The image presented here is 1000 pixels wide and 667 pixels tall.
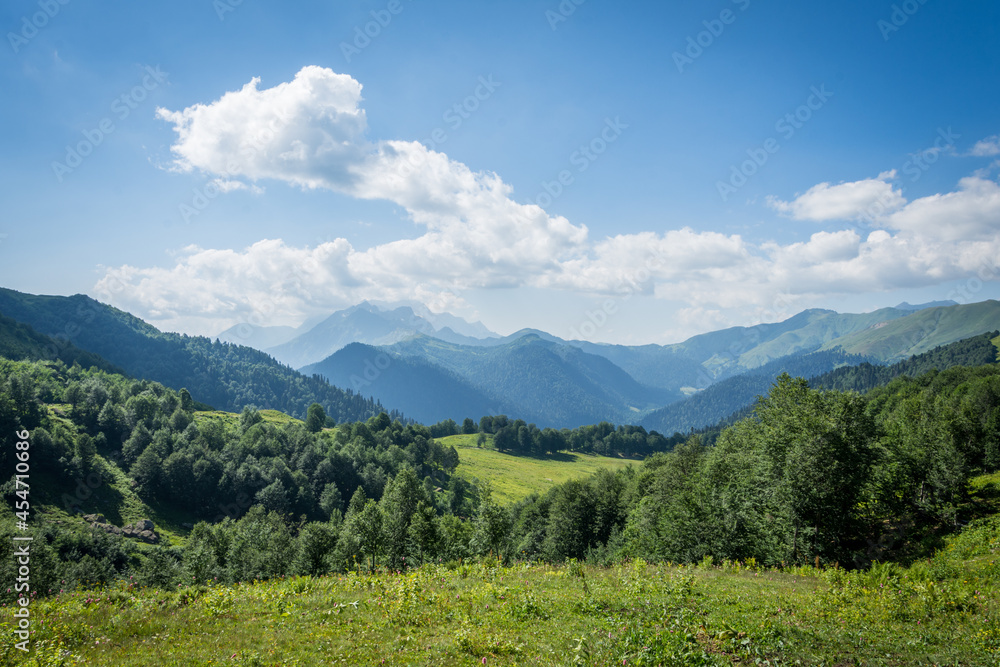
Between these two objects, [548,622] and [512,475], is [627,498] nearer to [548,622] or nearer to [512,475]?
[548,622]

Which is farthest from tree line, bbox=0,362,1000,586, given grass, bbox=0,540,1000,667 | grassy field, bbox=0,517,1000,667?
grass, bbox=0,540,1000,667

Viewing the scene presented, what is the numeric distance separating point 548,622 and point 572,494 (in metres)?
59.6

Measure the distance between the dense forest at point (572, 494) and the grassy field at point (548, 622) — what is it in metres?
10.2

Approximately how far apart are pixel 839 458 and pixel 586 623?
24925mm

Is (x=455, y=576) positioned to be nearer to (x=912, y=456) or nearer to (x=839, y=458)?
(x=839, y=458)

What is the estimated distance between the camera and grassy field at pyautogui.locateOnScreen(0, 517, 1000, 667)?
12.4 meters

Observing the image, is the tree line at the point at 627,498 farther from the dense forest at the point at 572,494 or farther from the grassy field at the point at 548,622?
the grassy field at the point at 548,622

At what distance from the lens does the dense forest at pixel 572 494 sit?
30766 mm

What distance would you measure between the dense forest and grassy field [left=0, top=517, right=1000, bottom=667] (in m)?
10.2

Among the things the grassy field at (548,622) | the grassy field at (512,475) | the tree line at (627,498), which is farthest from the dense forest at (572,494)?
the grassy field at (512,475)

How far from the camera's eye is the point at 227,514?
110500mm

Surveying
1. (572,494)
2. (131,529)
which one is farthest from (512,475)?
(131,529)

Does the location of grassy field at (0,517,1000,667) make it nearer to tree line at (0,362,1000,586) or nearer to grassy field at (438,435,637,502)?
tree line at (0,362,1000,586)

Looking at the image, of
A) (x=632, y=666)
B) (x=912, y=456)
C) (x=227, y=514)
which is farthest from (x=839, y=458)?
(x=227, y=514)
